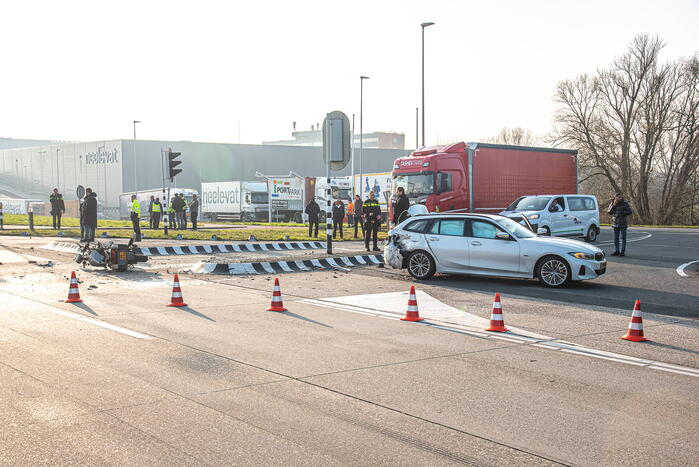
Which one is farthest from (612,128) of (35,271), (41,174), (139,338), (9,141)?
(9,141)

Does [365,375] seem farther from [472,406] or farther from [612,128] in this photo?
[612,128]

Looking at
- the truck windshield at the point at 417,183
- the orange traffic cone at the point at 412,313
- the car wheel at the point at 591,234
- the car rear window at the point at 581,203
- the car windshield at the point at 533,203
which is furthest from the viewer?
the truck windshield at the point at 417,183

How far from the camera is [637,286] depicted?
13.7 meters

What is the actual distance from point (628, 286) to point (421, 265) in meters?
4.14

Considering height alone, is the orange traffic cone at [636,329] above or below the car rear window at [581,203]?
below

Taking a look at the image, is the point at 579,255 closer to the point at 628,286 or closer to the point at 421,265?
the point at 628,286

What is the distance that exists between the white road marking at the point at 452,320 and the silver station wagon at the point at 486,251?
1.83 metres

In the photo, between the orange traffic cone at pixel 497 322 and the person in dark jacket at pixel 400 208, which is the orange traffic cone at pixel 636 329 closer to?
the orange traffic cone at pixel 497 322

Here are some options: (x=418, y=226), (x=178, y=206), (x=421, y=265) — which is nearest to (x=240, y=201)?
(x=178, y=206)

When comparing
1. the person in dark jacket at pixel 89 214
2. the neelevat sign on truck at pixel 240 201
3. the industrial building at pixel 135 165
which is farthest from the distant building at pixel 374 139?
the person in dark jacket at pixel 89 214

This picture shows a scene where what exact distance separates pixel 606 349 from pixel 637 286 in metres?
6.52

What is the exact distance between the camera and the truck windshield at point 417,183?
25344 millimetres

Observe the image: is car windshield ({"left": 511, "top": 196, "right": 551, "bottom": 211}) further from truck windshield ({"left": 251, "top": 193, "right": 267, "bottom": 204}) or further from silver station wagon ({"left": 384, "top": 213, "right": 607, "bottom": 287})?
truck windshield ({"left": 251, "top": 193, "right": 267, "bottom": 204})

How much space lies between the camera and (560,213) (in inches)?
949
